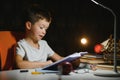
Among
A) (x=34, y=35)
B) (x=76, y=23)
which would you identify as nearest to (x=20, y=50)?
(x=34, y=35)

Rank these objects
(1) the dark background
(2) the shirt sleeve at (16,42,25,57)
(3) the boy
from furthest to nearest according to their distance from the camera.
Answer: (1) the dark background → (3) the boy → (2) the shirt sleeve at (16,42,25,57)

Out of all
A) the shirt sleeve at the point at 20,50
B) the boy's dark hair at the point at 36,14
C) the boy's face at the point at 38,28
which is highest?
the boy's dark hair at the point at 36,14

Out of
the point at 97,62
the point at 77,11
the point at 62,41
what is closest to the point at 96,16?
the point at 77,11

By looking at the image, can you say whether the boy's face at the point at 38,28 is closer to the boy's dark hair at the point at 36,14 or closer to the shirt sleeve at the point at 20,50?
the boy's dark hair at the point at 36,14

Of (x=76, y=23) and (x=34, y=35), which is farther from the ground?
(x=76, y=23)

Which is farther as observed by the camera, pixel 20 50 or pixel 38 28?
pixel 38 28

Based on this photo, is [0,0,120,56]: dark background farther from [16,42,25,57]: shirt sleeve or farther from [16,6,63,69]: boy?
[16,42,25,57]: shirt sleeve

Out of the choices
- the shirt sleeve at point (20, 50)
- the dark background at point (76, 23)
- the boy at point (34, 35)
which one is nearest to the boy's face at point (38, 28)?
the boy at point (34, 35)

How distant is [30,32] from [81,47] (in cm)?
99

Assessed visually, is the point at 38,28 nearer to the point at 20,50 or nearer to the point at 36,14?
the point at 36,14

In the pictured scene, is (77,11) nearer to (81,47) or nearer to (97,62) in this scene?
(81,47)

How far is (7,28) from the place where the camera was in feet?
10.9

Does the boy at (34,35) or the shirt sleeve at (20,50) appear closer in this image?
the shirt sleeve at (20,50)

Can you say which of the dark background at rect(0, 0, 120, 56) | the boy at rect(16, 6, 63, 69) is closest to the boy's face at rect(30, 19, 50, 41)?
the boy at rect(16, 6, 63, 69)
